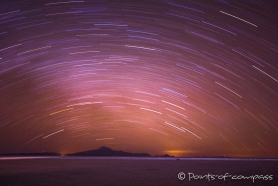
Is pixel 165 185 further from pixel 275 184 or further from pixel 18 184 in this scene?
pixel 18 184

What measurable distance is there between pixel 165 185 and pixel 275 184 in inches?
204

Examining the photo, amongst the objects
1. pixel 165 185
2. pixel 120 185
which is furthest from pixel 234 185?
pixel 120 185

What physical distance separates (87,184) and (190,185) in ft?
14.9

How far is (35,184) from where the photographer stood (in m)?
11.8

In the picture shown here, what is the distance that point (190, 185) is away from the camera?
483 inches

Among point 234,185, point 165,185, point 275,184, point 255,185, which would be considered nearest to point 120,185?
point 165,185

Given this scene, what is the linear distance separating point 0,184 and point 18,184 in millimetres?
721

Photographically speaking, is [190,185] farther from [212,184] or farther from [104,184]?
[104,184]

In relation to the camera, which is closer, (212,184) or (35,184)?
(35,184)

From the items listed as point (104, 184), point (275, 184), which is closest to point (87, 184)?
point (104, 184)

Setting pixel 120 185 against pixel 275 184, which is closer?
pixel 120 185

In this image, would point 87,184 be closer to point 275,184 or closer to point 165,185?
point 165,185

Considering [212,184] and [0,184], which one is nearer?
[0,184]

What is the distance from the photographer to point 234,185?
491 inches
